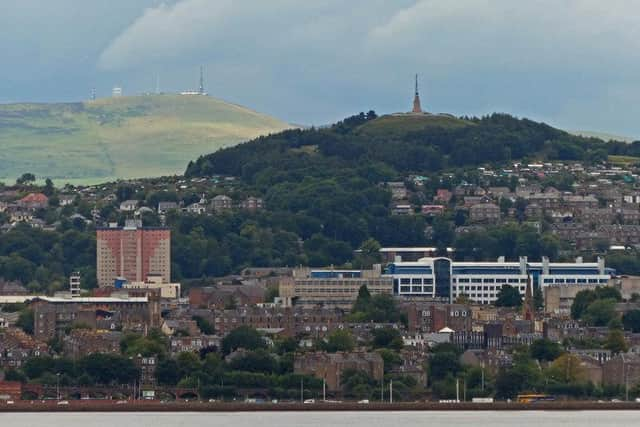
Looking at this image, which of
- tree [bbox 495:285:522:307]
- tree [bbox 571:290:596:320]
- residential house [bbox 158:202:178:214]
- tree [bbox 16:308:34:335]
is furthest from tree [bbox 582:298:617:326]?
residential house [bbox 158:202:178:214]

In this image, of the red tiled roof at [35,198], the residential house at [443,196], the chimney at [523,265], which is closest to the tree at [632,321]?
the chimney at [523,265]

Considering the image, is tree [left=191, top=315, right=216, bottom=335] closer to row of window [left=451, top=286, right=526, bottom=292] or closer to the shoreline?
the shoreline

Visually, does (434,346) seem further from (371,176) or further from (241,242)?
(371,176)

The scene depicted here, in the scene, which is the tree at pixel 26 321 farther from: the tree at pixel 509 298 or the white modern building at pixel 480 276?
the white modern building at pixel 480 276

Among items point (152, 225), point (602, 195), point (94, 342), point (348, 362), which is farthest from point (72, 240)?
point (348, 362)

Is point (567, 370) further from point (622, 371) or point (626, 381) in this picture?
point (626, 381)
